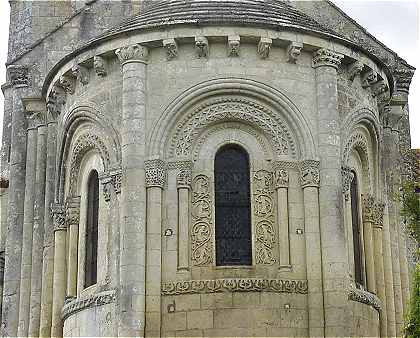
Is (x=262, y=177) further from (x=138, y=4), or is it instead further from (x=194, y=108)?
(x=138, y=4)

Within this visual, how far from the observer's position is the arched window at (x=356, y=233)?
20.9m

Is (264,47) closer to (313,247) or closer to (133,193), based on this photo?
(133,193)

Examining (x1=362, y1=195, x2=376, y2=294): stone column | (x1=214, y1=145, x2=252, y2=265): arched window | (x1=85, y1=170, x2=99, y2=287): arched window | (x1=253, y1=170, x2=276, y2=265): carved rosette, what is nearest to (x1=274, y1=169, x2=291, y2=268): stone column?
(x1=253, y1=170, x2=276, y2=265): carved rosette

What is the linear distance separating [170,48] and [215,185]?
118 inches

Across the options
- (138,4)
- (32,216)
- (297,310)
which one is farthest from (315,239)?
(138,4)

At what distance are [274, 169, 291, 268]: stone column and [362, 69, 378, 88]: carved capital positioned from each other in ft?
10.8

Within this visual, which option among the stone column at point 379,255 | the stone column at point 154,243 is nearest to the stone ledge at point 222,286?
the stone column at point 154,243

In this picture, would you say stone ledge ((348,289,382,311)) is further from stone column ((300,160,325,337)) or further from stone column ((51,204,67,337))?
stone column ((51,204,67,337))

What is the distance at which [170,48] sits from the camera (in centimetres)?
2030

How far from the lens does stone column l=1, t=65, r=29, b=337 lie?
2367 centimetres

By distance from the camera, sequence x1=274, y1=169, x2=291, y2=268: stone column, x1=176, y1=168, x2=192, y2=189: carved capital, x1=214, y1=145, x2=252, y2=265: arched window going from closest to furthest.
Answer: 1. x1=274, y1=169, x2=291, y2=268: stone column
2. x1=214, y1=145, x2=252, y2=265: arched window
3. x1=176, y1=168, x2=192, y2=189: carved capital

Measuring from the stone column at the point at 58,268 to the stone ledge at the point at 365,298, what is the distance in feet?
20.8

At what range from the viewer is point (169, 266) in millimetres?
19250

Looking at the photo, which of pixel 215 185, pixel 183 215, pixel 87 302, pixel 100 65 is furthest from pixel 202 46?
pixel 87 302
